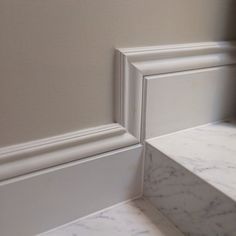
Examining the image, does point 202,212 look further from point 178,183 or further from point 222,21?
point 222,21

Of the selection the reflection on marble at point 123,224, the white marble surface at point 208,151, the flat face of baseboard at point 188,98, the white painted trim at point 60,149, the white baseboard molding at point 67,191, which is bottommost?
the reflection on marble at point 123,224

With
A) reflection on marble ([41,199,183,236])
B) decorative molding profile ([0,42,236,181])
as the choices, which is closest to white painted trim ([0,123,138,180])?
decorative molding profile ([0,42,236,181])

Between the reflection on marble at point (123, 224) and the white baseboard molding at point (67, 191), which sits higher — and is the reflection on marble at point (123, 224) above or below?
below

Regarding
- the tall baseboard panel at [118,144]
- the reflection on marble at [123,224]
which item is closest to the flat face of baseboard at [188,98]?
the tall baseboard panel at [118,144]

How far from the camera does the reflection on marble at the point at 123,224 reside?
1.85ft

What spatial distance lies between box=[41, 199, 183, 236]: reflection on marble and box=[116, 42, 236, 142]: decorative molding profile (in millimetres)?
137

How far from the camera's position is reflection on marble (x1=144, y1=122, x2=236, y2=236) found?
19.6 inches

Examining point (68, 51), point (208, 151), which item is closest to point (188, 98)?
point (208, 151)

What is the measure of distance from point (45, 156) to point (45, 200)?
8cm

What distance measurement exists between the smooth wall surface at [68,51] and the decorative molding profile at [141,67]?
0.6 inches

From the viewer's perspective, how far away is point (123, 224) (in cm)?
58

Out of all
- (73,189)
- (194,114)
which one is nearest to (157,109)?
(194,114)

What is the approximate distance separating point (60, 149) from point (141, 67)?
0.20 metres

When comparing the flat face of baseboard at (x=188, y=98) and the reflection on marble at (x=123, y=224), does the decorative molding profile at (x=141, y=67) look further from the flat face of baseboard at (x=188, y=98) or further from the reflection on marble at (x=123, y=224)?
the reflection on marble at (x=123, y=224)
